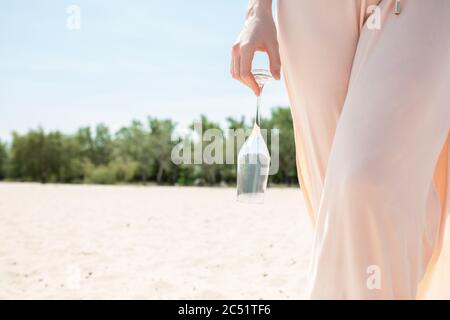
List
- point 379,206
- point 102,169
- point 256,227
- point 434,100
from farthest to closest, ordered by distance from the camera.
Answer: point 102,169 → point 256,227 → point 434,100 → point 379,206

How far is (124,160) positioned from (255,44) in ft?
124

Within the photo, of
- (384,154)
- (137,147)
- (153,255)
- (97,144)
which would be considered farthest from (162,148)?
(384,154)

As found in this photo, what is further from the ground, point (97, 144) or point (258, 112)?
point (258, 112)

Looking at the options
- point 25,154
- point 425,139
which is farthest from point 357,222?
point 25,154

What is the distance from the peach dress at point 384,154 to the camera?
1.17 m

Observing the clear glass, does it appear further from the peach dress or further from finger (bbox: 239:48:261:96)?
the peach dress

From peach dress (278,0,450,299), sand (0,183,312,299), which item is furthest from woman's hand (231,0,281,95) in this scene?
sand (0,183,312,299)

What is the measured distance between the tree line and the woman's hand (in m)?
31.5

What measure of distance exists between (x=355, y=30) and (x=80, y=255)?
524cm

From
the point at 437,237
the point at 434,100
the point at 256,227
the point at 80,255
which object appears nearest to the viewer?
the point at 434,100

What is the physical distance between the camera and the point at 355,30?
4.91 ft

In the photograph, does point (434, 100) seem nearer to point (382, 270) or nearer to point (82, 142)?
point (382, 270)

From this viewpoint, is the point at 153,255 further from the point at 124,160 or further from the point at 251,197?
the point at 124,160

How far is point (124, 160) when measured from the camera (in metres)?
38.5
